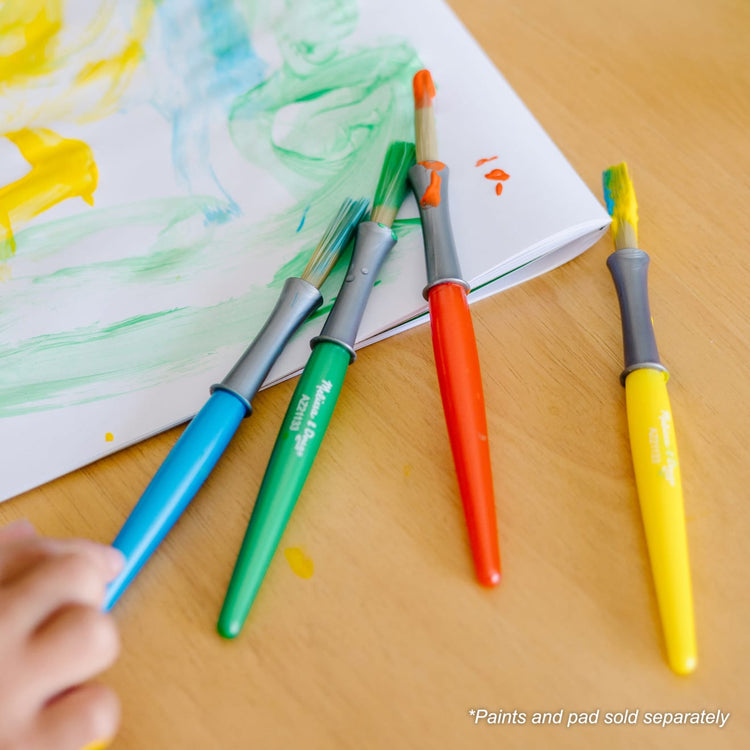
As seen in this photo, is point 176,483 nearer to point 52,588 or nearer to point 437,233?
point 52,588

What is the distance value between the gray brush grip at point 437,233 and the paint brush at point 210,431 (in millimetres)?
58

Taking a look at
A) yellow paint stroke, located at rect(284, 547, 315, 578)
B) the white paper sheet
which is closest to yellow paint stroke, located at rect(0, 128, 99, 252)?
the white paper sheet

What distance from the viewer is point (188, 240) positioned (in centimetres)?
48

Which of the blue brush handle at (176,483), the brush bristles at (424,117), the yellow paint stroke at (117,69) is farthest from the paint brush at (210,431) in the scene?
the yellow paint stroke at (117,69)

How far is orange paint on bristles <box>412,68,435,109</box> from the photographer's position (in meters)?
0.50

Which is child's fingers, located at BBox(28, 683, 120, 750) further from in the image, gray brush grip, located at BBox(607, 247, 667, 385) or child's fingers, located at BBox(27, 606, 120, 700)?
gray brush grip, located at BBox(607, 247, 667, 385)

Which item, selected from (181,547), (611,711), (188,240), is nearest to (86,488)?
(181,547)

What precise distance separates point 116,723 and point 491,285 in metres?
0.31

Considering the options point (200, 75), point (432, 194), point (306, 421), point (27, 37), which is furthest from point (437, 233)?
point (27, 37)

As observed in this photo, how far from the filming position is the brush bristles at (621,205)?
0.46 meters

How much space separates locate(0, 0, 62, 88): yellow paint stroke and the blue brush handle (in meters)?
0.35

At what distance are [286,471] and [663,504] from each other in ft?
0.59

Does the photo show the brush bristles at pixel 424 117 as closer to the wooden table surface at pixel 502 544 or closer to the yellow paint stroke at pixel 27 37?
the wooden table surface at pixel 502 544

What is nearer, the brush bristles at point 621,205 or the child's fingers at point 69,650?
the child's fingers at point 69,650
